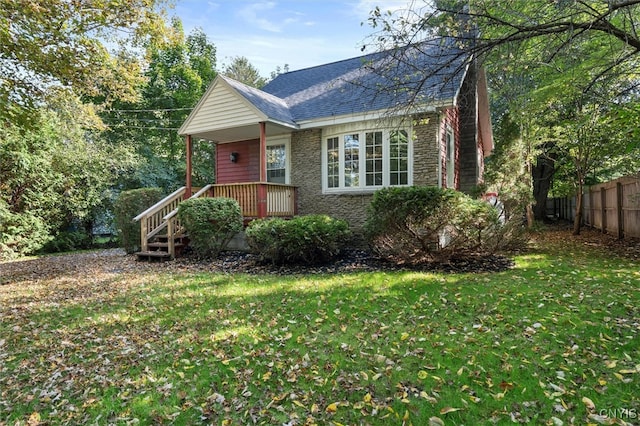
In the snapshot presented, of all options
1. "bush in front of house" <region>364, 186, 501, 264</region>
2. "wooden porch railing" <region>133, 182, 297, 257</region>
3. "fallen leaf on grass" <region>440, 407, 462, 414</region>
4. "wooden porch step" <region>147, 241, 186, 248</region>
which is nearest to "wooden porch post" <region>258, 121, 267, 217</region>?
"wooden porch railing" <region>133, 182, 297, 257</region>

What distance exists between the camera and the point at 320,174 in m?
10.8

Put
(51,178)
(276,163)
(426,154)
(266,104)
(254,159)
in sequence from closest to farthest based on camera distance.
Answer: (426,154) < (266,104) < (276,163) < (254,159) < (51,178)

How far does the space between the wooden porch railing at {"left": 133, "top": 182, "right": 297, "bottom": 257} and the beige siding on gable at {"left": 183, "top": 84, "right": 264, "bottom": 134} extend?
1892 millimetres

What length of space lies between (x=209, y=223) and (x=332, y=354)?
246 inches

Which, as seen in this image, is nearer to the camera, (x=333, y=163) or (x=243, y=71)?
(x=333, y=163)

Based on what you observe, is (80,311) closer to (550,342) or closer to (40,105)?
(550,342)

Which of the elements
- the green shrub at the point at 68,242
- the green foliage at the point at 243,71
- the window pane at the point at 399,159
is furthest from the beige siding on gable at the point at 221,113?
the green foliage at the point at 243,71

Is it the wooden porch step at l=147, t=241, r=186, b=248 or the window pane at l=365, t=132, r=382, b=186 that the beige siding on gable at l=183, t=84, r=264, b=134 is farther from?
the wooden porch step at l=147, t=241, r=186, b=248

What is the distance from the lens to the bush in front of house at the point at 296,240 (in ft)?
25.2

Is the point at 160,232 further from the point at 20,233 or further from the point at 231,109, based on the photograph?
the point at 20,233

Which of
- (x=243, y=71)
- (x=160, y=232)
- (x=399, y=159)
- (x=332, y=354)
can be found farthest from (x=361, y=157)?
(x=243, y=71)

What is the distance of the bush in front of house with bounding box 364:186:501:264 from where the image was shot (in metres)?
7.00

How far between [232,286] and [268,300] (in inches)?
45.8

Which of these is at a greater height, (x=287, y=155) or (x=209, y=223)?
(x=287, y=155)
